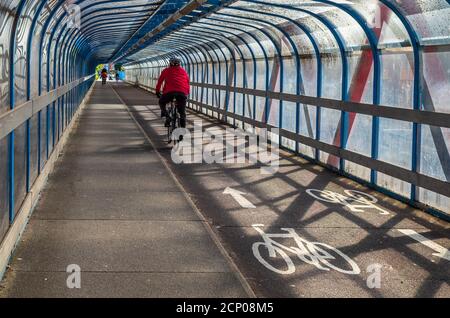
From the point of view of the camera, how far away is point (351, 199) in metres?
8.21

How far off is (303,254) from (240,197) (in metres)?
2.58

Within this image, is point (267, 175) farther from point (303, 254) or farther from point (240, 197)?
point (303, 254)

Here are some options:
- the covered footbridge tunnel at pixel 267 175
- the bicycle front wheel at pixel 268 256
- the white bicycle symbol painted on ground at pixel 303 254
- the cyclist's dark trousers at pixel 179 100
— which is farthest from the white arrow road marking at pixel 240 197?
the cyclist's dark trousers at pixel 179 100

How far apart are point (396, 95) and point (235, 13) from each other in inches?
164

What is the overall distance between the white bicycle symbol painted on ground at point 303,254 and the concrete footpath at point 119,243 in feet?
1.18

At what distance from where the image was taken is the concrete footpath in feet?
15.1

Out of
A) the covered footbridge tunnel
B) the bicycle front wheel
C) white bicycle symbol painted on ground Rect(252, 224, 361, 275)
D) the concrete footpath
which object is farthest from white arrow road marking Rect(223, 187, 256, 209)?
the bicycle front wheel

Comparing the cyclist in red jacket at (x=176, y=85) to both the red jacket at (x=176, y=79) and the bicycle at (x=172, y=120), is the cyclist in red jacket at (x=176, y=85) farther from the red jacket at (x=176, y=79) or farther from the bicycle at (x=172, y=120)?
the bicycle at (x=172, y=120)

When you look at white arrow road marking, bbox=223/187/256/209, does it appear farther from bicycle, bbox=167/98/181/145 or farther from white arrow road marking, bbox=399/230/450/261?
bicycle, bbox=167/98/181/145

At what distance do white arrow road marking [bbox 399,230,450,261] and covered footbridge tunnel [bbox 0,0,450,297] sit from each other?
3 cm

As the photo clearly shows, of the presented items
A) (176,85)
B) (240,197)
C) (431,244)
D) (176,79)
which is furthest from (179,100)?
(431,244)

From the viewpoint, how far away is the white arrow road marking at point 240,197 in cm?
771
